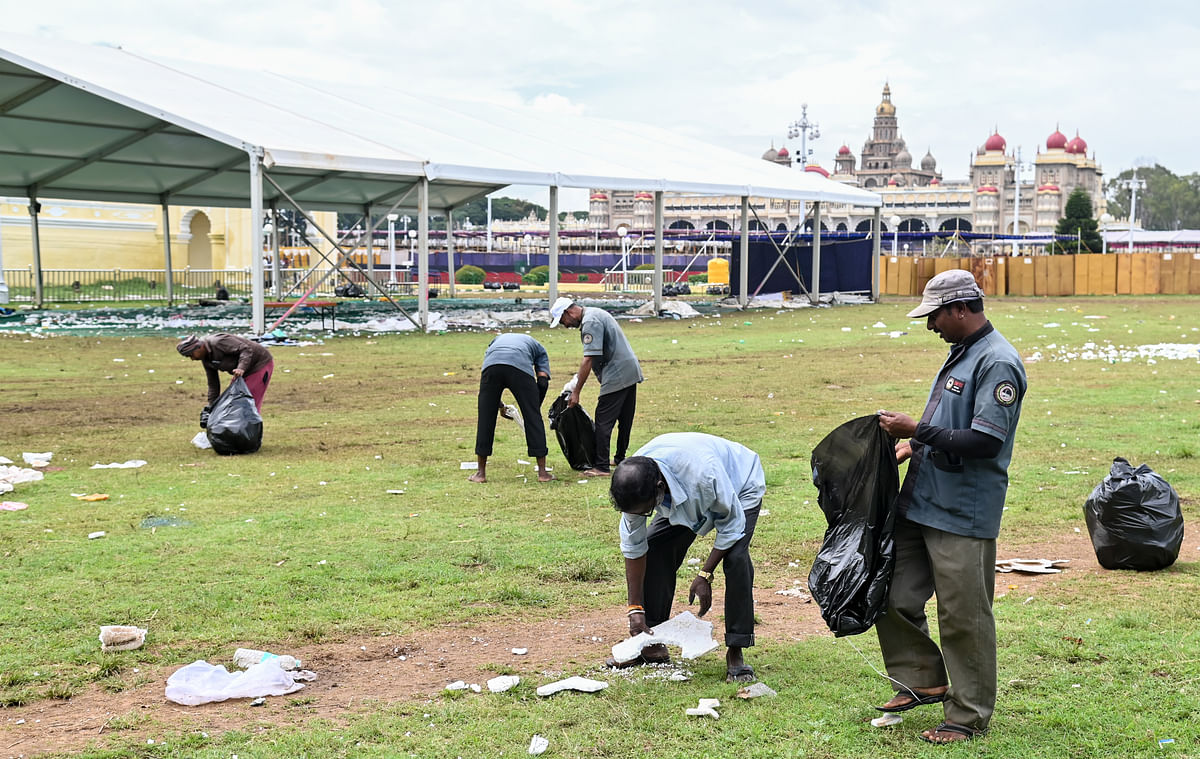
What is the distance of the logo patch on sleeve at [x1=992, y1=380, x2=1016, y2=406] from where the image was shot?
164 inches

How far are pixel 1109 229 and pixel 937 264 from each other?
332 ft

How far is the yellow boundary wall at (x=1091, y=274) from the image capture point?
1845 inches

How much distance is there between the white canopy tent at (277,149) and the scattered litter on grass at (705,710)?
19250mm

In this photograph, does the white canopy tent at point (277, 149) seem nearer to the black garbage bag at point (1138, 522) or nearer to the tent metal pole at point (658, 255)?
the tent metal pole at point (658, 255)

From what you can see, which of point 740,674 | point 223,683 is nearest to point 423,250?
point 223,683

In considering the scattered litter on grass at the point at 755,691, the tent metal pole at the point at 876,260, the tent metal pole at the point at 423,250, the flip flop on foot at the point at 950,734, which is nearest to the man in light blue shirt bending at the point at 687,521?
the scattered litter on grass at the point at 755,691

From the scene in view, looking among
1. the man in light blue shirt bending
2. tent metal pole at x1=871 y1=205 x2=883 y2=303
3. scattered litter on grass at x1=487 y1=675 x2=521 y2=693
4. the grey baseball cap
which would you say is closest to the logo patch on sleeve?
the grey baseball cap

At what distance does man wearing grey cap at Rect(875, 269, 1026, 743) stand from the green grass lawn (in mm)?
323

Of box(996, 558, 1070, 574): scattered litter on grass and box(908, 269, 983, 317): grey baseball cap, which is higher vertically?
box(908, 269, 983, 317): grey baseball cap

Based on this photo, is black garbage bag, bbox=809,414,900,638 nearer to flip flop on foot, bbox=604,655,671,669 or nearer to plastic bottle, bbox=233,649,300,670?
flip flop on foot, bbox=604,655,671,669

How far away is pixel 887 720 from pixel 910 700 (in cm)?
13

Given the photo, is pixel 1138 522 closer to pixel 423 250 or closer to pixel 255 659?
pixel 255 659

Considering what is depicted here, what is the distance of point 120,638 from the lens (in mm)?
5613

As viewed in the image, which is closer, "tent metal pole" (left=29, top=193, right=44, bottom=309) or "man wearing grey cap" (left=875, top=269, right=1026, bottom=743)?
"man wearing grey cap" (left=875, top=269, right=1026, bottom=743)
